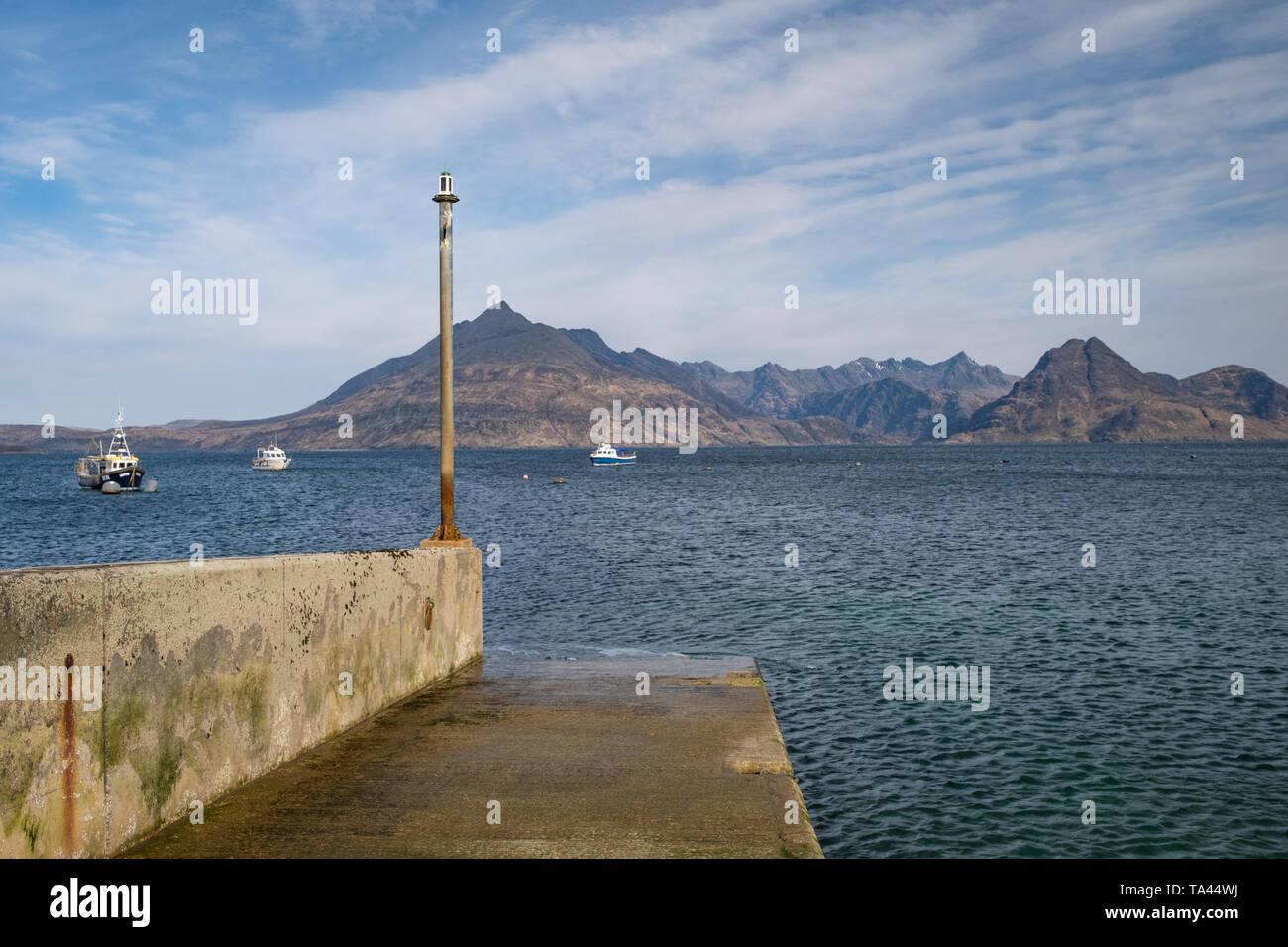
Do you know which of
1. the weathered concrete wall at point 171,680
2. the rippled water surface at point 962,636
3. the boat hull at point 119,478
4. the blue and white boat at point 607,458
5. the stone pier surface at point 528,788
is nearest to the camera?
the weathered concrete wall at point 171,680

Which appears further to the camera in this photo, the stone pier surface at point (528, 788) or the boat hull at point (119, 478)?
the boat hull at point (119, 478)

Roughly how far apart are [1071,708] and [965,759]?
3.22 meters

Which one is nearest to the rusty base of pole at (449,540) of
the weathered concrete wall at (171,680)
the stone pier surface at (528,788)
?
the stone pier surface at (528,788)

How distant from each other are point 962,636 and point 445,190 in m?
13.4

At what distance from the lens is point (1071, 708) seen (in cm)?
1412

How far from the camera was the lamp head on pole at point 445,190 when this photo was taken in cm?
1352

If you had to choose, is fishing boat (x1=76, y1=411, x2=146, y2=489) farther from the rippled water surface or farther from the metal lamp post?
the metal lamp post

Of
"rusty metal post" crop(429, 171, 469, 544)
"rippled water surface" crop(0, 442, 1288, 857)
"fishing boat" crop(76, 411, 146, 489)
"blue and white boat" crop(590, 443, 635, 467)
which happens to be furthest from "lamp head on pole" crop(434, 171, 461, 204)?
"blue and white boat" crop(590, 443, 635, 467)

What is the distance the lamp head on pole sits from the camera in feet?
44.4

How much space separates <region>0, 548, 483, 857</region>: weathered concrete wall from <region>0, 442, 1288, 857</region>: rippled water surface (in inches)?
206

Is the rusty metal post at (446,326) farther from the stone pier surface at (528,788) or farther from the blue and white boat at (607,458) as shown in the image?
the blue and white boat at (607,458)

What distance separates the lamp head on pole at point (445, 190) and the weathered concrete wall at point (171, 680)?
5.74 meters

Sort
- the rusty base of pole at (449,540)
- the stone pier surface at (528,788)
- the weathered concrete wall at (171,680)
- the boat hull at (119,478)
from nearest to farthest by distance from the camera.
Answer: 1. the weathered concrete wall at (171,680)
2. the stone pier surface at (528,788)
3. the rusty base of pole at (449,540)
4. the boat hull at (119,478)
